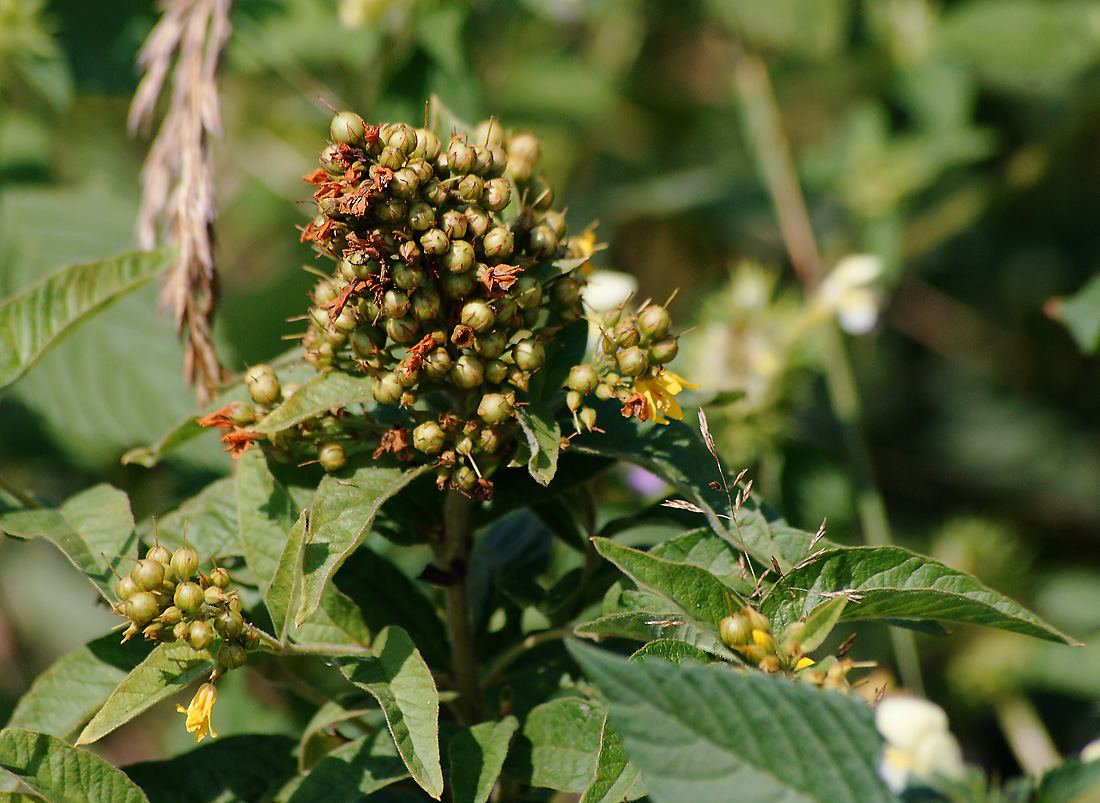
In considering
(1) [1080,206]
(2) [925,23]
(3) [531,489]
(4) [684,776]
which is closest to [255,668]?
(3) [531,489]

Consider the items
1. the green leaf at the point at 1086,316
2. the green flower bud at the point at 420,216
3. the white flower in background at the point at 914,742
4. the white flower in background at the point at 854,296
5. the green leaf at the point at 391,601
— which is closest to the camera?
the white flower in background at the point at 914,742

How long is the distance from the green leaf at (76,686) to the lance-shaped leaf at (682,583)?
0.47m

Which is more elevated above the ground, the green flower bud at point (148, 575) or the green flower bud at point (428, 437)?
the green flower bud at point (428, 437)

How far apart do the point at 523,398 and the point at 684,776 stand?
35 centimetres

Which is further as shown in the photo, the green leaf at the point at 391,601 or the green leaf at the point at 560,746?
the green leaf at the point at 391,601

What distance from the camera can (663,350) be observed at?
0.75 meters

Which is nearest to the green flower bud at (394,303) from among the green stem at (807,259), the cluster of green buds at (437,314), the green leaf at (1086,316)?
the cluster of green buds at (437,314)

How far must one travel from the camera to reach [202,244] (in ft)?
3.21

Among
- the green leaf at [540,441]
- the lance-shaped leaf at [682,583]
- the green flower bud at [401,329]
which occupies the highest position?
the green flower bud at [401,329]

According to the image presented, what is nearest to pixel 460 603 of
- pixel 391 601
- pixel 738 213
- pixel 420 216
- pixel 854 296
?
pixel 391 601

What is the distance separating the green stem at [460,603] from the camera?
0.84 meters

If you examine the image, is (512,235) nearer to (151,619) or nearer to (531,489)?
(531,489)

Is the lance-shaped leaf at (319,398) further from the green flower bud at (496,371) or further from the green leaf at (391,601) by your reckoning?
the green leaf at (391,601)

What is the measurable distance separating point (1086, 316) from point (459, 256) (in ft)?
2.65
